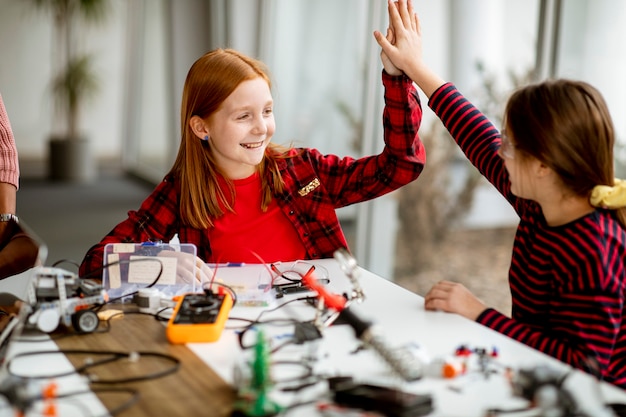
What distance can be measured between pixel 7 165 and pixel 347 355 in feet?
4.71

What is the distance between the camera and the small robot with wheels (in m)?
1.56

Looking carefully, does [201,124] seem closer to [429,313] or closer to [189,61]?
[429,313]

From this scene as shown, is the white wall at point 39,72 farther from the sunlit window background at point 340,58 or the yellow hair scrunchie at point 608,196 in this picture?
the yellow hair scrunchie at point 608,196

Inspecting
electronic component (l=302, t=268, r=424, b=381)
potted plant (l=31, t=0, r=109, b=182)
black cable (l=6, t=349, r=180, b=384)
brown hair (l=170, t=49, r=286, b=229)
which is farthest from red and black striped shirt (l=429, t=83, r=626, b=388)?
potted plant (l=31, t=0, r=109, b=182)

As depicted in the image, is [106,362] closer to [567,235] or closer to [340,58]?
[567,235]

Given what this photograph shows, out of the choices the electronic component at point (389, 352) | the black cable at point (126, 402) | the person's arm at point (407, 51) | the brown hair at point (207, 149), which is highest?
the person's arm at point (407, 51)

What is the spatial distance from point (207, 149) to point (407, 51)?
0.64 m

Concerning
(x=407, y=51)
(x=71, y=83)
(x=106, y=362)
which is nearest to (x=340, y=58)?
(x=407, y=51)

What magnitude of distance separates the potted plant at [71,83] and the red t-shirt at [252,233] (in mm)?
5276

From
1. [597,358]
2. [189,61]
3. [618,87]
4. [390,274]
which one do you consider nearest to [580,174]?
[597,358]

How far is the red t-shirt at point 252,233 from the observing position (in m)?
2.17

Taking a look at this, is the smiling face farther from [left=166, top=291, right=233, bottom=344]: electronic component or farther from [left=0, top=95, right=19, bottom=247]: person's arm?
[left=0, top=95, right=19, bottom=247]: person's arm

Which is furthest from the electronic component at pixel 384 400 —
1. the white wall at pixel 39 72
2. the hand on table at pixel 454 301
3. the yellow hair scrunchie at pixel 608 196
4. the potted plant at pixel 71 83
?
the white wall at pixel 39 72

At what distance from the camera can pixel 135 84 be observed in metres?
7.79
